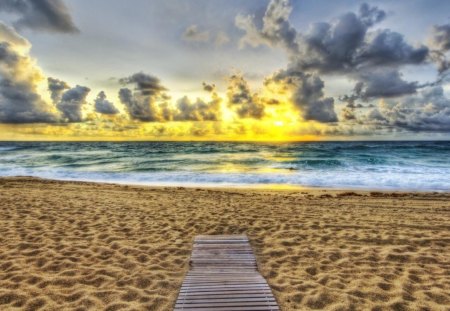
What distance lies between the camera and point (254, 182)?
1905cm

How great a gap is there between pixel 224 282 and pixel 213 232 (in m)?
3.06

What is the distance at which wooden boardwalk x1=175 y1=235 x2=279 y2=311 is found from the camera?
3.67 meters

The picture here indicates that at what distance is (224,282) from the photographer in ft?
13.8

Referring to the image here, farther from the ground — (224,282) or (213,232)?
(224,282)

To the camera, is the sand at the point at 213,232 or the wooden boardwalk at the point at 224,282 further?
the sand at the point at 213,232

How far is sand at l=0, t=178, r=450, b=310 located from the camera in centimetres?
424

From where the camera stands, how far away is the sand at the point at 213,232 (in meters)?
4.24

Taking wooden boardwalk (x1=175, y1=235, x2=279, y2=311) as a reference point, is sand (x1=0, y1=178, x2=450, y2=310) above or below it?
below

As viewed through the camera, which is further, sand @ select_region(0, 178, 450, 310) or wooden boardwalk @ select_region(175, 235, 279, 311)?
sand @ select_region(0, 178, 450, 310)

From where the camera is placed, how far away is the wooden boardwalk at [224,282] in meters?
3.67

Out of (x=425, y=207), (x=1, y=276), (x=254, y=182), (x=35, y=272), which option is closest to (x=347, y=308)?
(x=35, y=272)

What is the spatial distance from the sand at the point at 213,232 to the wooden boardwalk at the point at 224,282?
0.34m

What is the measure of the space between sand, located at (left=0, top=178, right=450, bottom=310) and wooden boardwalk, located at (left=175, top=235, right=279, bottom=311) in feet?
1.11

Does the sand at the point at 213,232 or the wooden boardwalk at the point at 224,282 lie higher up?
the wooden boardwalk at the point at 224,282
